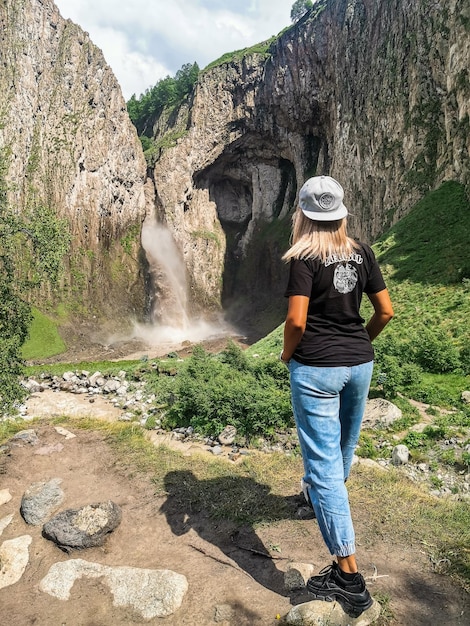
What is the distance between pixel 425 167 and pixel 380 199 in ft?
17.9

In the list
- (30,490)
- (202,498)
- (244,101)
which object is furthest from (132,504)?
(244,101)

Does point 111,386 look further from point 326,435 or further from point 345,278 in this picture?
point 345,278

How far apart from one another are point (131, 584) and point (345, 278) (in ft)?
10.9

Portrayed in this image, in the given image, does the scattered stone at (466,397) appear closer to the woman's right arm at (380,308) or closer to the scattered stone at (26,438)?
the woman's right arm at (380,308)

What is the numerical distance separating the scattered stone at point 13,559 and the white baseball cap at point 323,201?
179 inches

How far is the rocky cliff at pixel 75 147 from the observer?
42.5 m

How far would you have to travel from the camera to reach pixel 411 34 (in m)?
30.3

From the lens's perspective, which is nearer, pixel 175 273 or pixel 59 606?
pixel 59 606

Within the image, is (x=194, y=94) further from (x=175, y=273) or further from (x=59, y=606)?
(x=59, y=606)

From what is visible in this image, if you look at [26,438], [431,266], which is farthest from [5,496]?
[431,266]

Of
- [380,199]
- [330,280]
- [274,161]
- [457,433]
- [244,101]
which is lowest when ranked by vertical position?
[457,433]

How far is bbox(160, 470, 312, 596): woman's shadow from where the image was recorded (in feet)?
12.5

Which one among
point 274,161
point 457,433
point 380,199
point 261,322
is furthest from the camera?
point 274,161

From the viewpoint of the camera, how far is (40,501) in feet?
17.5
